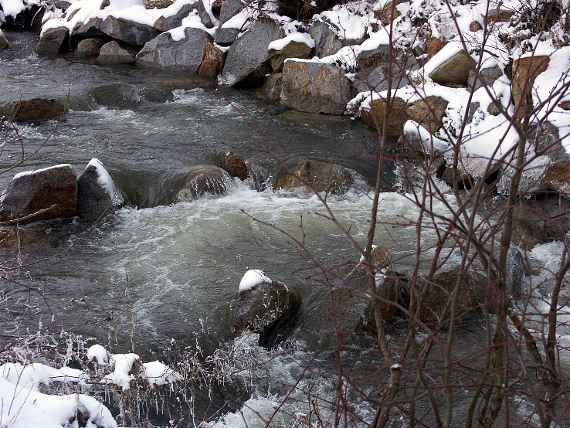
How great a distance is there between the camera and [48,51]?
43.2 ft

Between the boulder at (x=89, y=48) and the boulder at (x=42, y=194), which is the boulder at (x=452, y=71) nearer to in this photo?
the boulder at (x=42, y=194)

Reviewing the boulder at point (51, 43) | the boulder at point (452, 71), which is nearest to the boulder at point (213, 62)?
the boulder at point (51, 43)

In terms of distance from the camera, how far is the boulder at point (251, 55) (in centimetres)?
1107

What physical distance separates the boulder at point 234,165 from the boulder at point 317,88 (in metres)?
2.35

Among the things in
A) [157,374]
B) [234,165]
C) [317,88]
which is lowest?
[157,374]

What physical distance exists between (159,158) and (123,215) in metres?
1.35

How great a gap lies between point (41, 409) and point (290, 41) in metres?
9.07

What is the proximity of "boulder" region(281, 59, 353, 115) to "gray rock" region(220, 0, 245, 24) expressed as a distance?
261 cm

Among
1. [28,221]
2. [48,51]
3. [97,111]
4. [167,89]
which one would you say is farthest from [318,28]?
[28,221]

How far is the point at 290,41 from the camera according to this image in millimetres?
11102

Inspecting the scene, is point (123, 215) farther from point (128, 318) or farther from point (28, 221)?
point (128, 318)

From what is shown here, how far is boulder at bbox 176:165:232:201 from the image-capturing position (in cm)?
717

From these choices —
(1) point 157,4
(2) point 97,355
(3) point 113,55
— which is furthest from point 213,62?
(2) point 97,355

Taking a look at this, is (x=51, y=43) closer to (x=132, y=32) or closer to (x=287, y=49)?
(x=132, y=32)
